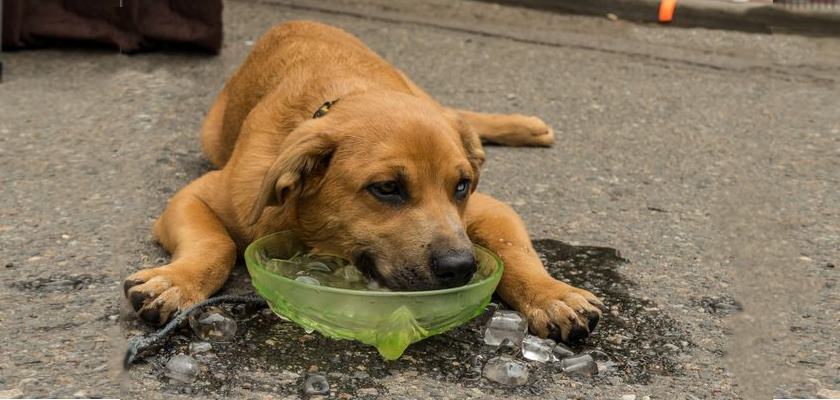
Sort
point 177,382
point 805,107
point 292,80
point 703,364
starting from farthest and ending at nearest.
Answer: point 805,107, point 292,80, point 703,364, point 177,382

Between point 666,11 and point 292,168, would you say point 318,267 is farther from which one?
point 666,11

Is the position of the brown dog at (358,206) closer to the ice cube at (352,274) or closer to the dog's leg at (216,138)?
the ice cube at (352,274)

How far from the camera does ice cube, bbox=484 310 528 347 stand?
406 centimetres

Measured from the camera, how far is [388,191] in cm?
409

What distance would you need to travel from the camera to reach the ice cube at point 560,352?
157 inches

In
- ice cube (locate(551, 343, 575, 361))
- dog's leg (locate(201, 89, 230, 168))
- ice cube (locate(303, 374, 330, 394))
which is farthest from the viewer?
dog's leg (locate(201, 89, 230, 168))

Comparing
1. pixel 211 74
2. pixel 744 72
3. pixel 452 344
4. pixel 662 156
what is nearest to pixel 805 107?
pixel 744 72

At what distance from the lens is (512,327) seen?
407 cm

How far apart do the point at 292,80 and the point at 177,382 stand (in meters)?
1.83

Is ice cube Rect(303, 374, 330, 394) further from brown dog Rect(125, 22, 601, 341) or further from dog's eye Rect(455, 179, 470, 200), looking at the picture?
dog's eye Rect(455, 179, 470, 200)

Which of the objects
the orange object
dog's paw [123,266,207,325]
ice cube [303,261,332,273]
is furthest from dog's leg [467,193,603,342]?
the orange object

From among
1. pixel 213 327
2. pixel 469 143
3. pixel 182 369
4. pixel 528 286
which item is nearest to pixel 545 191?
pixel 469 143

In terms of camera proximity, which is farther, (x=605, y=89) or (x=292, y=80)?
(x=605, y=89)

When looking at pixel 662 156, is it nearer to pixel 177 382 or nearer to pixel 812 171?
pixel 812 171
